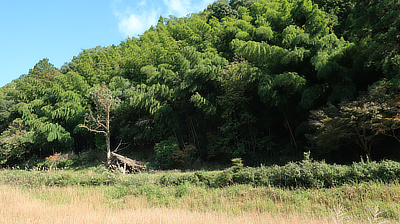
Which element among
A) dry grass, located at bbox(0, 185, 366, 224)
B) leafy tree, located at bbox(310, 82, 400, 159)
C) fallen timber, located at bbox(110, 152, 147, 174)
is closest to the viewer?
dry grass, located at bbox(0, 185, 366, 224)

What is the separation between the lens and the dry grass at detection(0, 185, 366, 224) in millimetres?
4680

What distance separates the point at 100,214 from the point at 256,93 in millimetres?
11218

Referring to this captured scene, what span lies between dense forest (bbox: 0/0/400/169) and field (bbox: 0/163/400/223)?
1943mm

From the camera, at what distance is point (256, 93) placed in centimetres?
1457

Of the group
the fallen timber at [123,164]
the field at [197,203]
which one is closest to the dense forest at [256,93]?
the field at [197,203]

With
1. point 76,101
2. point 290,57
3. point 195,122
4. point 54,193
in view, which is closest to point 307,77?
point 290,57

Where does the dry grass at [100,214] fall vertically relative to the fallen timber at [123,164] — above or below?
below

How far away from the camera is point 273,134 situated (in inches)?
614

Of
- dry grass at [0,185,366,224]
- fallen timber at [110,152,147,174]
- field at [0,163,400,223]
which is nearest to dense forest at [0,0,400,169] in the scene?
field at [0,163,400,223]

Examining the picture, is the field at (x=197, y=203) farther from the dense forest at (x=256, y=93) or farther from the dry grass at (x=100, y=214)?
the dense forest at (x=256, y=93)

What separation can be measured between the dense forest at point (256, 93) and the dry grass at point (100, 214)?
14.1 feet

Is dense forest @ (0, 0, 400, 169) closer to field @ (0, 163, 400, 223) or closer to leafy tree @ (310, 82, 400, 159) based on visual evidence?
leafy tree @ (310, 82, 400, 159)

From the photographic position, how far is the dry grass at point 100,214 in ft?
15.4

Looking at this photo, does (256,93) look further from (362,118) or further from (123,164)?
(123,164)
